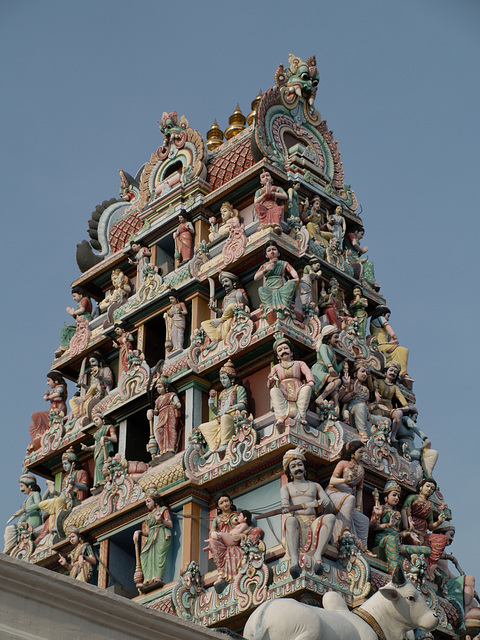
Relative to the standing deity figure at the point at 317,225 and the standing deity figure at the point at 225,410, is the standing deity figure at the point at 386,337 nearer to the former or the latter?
the standing deity figure at the point at 317,225

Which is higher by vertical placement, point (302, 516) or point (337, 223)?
point (337, 223)

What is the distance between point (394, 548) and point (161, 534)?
4.58 metres

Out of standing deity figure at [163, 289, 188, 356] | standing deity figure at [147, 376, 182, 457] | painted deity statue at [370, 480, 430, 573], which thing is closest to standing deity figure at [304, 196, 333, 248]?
standing deity figure at [163, 289, 188, 356]

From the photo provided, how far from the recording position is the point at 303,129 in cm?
2709

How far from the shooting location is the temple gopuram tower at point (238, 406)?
20.4m

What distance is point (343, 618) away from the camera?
11047mm

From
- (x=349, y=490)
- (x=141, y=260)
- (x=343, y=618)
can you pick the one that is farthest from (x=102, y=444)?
(x=343, y=618)

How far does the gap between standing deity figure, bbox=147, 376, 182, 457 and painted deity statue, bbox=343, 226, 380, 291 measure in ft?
18.9

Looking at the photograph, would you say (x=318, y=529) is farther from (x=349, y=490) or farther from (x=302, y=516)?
(x=349, y=490)

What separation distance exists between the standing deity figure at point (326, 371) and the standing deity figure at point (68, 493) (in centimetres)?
662

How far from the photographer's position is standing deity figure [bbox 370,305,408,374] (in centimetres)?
2584

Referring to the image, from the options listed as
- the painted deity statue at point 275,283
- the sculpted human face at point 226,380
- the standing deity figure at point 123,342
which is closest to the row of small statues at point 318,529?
the standing deity figure at point 123,342

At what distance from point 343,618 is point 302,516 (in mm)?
8814

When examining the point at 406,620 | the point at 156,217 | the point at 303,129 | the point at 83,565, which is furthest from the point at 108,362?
the point at 406,620
